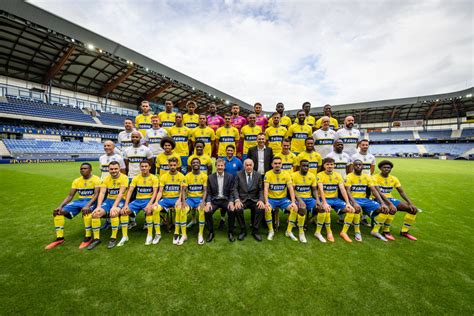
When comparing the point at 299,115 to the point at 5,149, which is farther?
the point at 5,149

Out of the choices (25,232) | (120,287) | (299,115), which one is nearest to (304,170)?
(299,115)

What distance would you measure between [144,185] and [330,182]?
168 inches

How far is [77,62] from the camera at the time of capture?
21.6 meters

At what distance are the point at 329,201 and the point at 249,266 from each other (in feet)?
8.15

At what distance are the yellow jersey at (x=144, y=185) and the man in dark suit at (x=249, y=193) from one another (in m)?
1.86

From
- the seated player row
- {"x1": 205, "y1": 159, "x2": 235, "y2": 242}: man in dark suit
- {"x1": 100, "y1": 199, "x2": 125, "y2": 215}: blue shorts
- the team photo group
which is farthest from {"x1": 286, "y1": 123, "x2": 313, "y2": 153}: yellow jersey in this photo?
{"x1": 100, "y1": 199, "x2": 125, "y2": 215}: blue shorts

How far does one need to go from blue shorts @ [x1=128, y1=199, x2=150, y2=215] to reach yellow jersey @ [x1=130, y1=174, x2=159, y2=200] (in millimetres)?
75

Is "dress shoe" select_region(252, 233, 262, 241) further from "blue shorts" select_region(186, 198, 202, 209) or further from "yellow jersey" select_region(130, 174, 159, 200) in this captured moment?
"yellow jersey" select_region(130, 174, 159, 200)

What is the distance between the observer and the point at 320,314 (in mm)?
2104

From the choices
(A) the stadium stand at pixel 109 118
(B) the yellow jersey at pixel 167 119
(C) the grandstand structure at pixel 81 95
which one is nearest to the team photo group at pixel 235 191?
(B) the yellow jersey at pixel 167 119

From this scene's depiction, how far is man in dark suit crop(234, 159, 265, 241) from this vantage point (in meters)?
4.04

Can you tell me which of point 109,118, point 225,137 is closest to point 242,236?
point 225,137

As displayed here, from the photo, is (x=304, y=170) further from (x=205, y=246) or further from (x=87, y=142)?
(x=87, y=142)

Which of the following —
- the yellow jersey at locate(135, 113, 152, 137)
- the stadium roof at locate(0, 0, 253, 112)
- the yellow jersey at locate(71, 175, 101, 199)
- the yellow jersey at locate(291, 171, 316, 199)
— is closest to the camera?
the yellow jersey at locate(71, 175, 101, 199)
